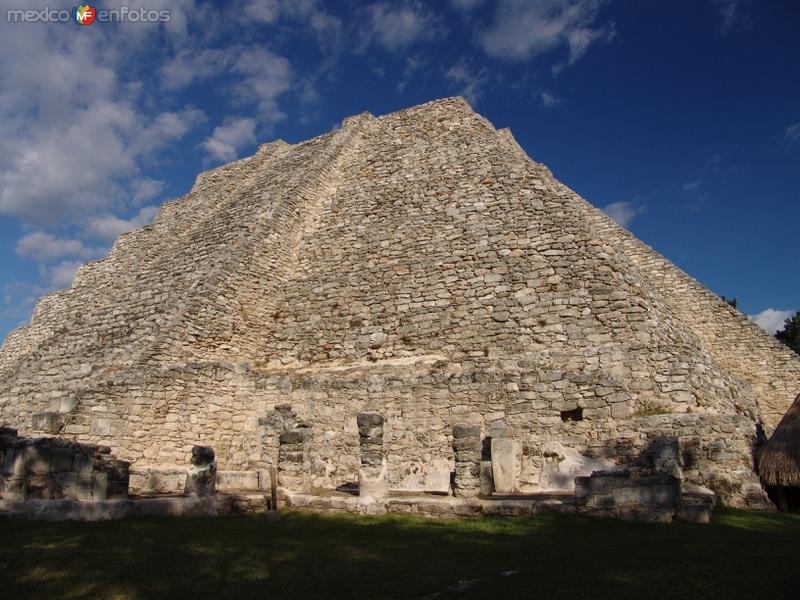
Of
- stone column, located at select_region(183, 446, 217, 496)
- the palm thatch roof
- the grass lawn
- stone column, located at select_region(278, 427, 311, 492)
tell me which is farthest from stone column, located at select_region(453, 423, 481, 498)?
the palm thatch roof

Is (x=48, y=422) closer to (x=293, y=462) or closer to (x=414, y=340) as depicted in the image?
(x=293, y=462)

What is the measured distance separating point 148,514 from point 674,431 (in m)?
7.76

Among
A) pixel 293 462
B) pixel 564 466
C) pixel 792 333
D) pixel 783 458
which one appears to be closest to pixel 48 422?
pixel 293 462

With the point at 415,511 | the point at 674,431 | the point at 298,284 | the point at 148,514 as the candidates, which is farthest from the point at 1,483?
the point at 674,431

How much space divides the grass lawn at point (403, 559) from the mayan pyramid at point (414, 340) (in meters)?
2.97

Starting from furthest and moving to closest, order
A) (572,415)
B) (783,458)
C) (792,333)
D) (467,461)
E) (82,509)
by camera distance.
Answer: (792,333)
(572,415)
(783,458)
(467,461)
(82,509)

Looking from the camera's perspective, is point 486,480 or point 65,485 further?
point 486,480

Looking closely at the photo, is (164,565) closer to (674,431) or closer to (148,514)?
(148,514)

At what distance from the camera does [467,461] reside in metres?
8.94

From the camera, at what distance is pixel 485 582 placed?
480 centimetres

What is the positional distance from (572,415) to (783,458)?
3213 millimetres

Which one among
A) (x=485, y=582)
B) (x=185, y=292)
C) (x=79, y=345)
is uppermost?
(x=185, y=292)

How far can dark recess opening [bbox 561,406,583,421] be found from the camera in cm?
1016

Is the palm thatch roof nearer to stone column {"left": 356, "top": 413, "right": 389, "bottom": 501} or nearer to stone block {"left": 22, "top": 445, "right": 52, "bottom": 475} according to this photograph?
stone column {"left": 356, "top": 413, "right": 389, "bottom": 501}
